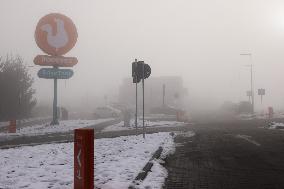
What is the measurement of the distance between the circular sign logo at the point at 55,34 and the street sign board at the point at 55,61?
0.40m

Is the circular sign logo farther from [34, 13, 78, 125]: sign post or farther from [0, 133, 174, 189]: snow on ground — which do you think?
[0, 133, 174, 189]: snow on ground

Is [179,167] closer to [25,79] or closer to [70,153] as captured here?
[70,153]

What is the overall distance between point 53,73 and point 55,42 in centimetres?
224

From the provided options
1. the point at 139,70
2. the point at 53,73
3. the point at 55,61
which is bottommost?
the point at 139,70

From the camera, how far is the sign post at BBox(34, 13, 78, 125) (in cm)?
Answer: 3058

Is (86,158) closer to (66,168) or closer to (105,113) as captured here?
(66,168)

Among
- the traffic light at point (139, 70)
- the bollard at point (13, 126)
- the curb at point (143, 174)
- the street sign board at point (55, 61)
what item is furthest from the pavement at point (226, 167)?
the street sign board at point (55, 61)

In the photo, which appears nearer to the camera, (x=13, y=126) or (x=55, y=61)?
(x=13, y=126)

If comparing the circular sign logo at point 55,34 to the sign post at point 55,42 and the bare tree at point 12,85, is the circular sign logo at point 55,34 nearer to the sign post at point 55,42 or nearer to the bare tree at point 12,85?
the sign post at point 55,42

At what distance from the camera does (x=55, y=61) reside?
3089 centimetres

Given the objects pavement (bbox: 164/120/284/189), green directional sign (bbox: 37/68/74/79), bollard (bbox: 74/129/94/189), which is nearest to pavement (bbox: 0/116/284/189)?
pavement (bbox: 164/120/284/189)

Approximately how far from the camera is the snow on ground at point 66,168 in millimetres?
8047

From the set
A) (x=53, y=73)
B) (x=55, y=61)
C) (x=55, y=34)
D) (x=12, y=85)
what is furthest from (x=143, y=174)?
(x=12, y=85)

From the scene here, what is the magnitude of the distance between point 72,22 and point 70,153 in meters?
20.1
